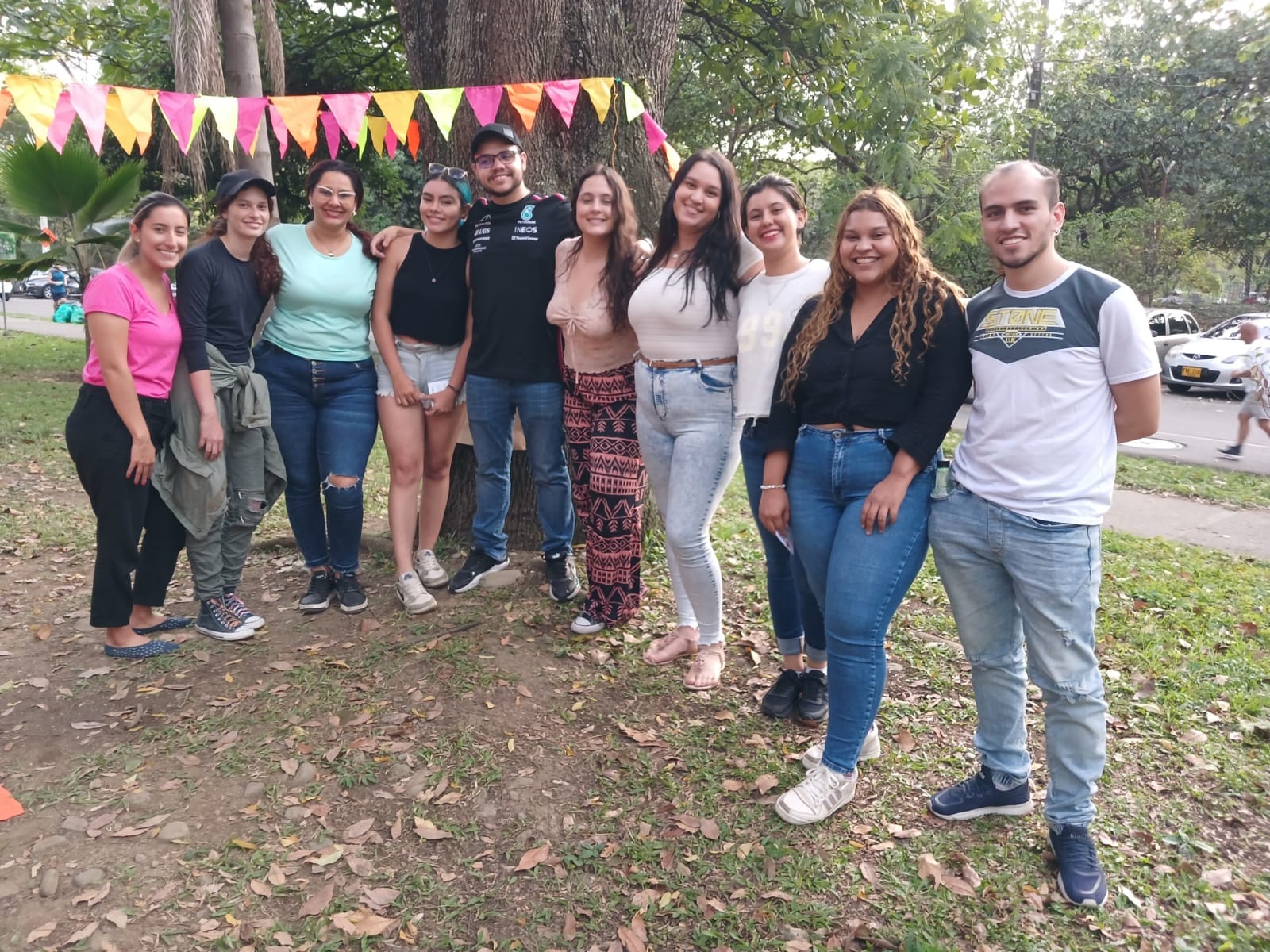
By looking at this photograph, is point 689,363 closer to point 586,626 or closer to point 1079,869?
point 586,626

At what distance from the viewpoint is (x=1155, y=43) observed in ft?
72.6

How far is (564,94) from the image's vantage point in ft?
14.5

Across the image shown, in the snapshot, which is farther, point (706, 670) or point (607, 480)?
point (607, 480)

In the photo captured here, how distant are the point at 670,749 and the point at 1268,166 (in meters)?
25.9

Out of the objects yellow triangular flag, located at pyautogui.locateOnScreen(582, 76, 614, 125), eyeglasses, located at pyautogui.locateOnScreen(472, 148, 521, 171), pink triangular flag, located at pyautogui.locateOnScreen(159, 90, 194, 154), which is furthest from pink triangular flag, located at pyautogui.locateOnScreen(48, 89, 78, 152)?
yellow triangular flag, located at pyautogui.locateOnScreen(582, 76, 614, 125)

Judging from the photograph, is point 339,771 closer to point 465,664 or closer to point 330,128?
point 465,664

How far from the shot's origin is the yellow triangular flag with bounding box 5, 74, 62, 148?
407 cm

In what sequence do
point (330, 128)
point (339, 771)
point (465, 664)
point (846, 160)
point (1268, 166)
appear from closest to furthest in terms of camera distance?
point (339, 771)
point (465, 664)
point (330, 128)
point (846, 160)
point (1268, 166)

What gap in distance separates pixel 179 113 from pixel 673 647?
3.72 m

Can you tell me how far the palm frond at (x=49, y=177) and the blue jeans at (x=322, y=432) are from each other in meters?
6.74

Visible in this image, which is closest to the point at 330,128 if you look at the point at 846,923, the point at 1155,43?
the point at 846,923

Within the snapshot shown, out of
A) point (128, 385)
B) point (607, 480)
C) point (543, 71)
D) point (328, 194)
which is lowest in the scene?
point (607, 480)

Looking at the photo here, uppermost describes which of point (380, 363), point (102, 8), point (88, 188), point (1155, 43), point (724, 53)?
point (1155, 43)

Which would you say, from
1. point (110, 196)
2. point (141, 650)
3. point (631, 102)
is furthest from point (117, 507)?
point (110, 196)
